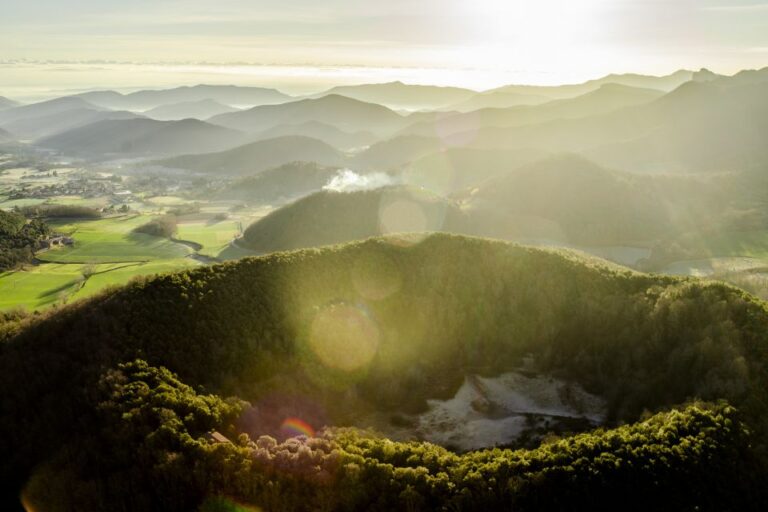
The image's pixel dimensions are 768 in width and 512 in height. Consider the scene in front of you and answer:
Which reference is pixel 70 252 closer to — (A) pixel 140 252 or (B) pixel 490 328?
(A) pixel 140 252

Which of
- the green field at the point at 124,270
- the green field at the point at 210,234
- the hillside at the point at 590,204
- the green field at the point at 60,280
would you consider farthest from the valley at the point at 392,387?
the hillside at the point at 590,204

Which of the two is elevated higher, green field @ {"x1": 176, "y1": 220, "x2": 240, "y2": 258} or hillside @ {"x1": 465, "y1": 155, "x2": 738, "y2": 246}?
hillside @ {"x1": 465, "y1": 155, "x2": 738, "y2": 246}

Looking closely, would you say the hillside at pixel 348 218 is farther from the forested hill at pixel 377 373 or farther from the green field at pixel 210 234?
the forested hill at pixel 377 373

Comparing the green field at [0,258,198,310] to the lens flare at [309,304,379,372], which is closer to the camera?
the lens flare at [309,304,379,372]

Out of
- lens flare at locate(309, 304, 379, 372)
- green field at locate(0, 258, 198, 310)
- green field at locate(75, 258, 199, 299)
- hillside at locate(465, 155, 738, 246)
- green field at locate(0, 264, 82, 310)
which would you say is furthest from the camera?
hillside at locate(465, 155, 738, 246)

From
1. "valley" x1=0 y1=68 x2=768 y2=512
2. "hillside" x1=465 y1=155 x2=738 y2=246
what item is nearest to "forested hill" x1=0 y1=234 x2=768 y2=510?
"valley" x1=0 y1=68 x2=768 y2=512

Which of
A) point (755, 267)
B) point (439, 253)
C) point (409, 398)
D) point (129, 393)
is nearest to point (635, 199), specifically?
point (755, 267)

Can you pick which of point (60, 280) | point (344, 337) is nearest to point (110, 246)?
point (60, 280)

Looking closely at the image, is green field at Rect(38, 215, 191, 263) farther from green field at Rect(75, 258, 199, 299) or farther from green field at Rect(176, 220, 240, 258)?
green field at Rect(75, 258, 199, 299)
